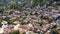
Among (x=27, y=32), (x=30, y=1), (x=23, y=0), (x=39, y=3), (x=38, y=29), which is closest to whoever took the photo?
(x=27, y=32)

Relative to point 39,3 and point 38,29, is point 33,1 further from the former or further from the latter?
point 38,29

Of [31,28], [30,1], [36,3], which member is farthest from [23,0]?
[31,28]

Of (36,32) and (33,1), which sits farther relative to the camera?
(33,1)

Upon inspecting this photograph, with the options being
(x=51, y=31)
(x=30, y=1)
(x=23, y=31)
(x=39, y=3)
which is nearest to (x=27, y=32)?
(x=23, y=31)

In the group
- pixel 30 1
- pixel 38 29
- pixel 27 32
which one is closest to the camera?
pixel 27 32

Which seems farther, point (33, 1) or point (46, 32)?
point (33, 1)

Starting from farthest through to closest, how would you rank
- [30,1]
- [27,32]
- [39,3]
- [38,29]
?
[30,1], [39,3], [38,29], [27,32]

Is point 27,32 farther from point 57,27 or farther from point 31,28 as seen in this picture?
point 57,27

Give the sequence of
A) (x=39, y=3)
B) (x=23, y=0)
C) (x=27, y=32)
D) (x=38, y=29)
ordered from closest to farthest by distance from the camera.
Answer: (x=27, y=32)
(x=38, y=29)
(x=39, y=3)
(x=23, y=0)
